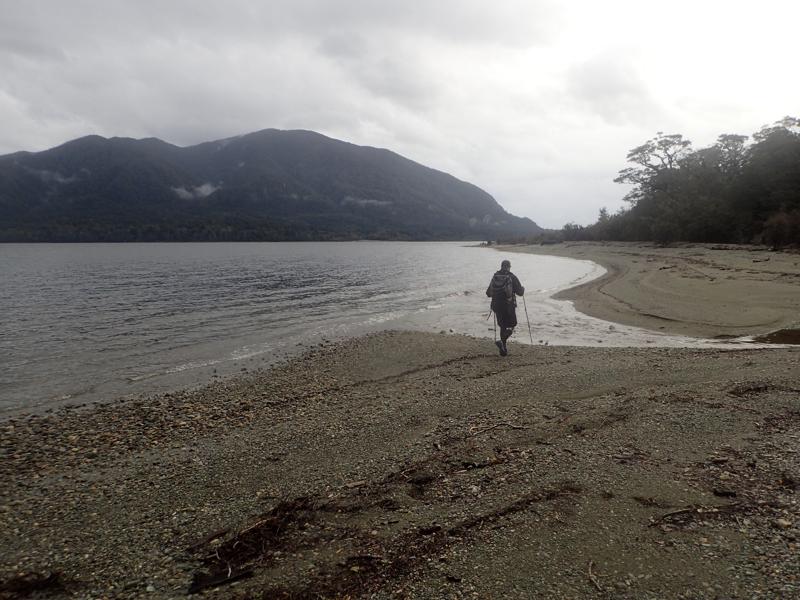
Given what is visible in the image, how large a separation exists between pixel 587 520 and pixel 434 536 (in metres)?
1.81

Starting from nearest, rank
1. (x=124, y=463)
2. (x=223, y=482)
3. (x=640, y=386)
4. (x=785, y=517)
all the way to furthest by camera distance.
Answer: (x=785, y=517), (x=223, y=482), (x=124, y=463), (x=640, y=386)

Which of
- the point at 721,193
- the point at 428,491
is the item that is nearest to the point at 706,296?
the point at 428,491

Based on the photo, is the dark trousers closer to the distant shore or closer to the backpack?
the backpack

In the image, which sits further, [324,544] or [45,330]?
[45,330]

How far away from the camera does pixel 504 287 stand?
14.6 meters

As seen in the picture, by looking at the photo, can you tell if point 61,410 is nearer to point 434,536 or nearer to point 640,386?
point 434,536

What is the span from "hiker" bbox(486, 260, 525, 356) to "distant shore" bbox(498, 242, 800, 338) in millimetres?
8273

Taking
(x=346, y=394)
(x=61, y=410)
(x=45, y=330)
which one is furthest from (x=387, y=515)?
(x=45, y=330)

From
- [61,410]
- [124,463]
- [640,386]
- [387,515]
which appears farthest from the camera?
[61,410]

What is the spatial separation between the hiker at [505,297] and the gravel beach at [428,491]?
3264 mm

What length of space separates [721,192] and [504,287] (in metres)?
56.8

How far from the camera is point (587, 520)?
16.7 feet

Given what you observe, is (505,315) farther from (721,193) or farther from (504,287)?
(721,193)

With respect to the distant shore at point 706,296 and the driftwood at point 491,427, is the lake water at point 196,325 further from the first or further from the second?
the driftwood at point 491,427
